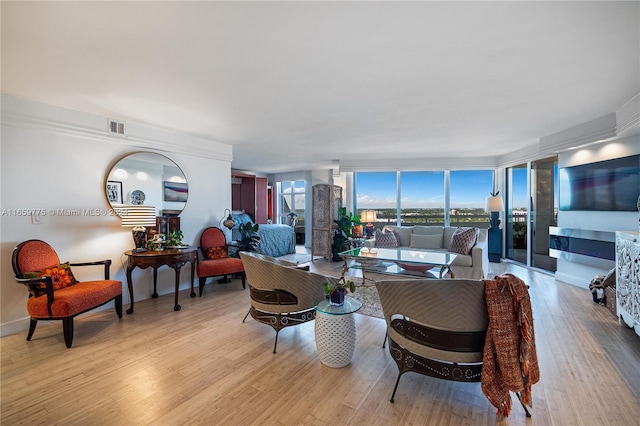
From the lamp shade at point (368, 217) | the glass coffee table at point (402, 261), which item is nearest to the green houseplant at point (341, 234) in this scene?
the lamp shade at point (368, 217)

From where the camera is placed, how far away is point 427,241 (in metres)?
5.86

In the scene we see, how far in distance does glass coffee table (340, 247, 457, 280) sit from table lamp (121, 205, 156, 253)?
285 cm

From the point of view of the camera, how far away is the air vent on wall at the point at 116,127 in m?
3.69

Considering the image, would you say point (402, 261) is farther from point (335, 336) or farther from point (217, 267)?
point (217, 267)

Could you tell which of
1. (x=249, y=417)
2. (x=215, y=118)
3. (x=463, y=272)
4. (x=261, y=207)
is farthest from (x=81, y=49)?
(x=261, y=207)

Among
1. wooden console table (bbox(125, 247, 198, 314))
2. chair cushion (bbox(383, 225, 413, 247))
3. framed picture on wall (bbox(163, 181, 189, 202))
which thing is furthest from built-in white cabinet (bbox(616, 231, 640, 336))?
framed picture on wall (bbox(163, 181, 189, 202))

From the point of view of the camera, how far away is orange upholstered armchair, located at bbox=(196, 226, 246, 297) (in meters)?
4.24

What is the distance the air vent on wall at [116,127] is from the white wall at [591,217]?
684cm

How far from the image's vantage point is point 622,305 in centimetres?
309

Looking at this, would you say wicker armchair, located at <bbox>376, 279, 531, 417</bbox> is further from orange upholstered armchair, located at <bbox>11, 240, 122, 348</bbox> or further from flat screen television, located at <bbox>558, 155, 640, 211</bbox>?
flat screen television, located at <bbox>558, 155, 640, 211</bbox>

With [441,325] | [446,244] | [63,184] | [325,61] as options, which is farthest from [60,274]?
[446,244]

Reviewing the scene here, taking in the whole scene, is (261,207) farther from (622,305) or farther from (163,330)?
(622,305)

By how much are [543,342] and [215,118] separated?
4.45m

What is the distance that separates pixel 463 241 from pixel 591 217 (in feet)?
6.06
